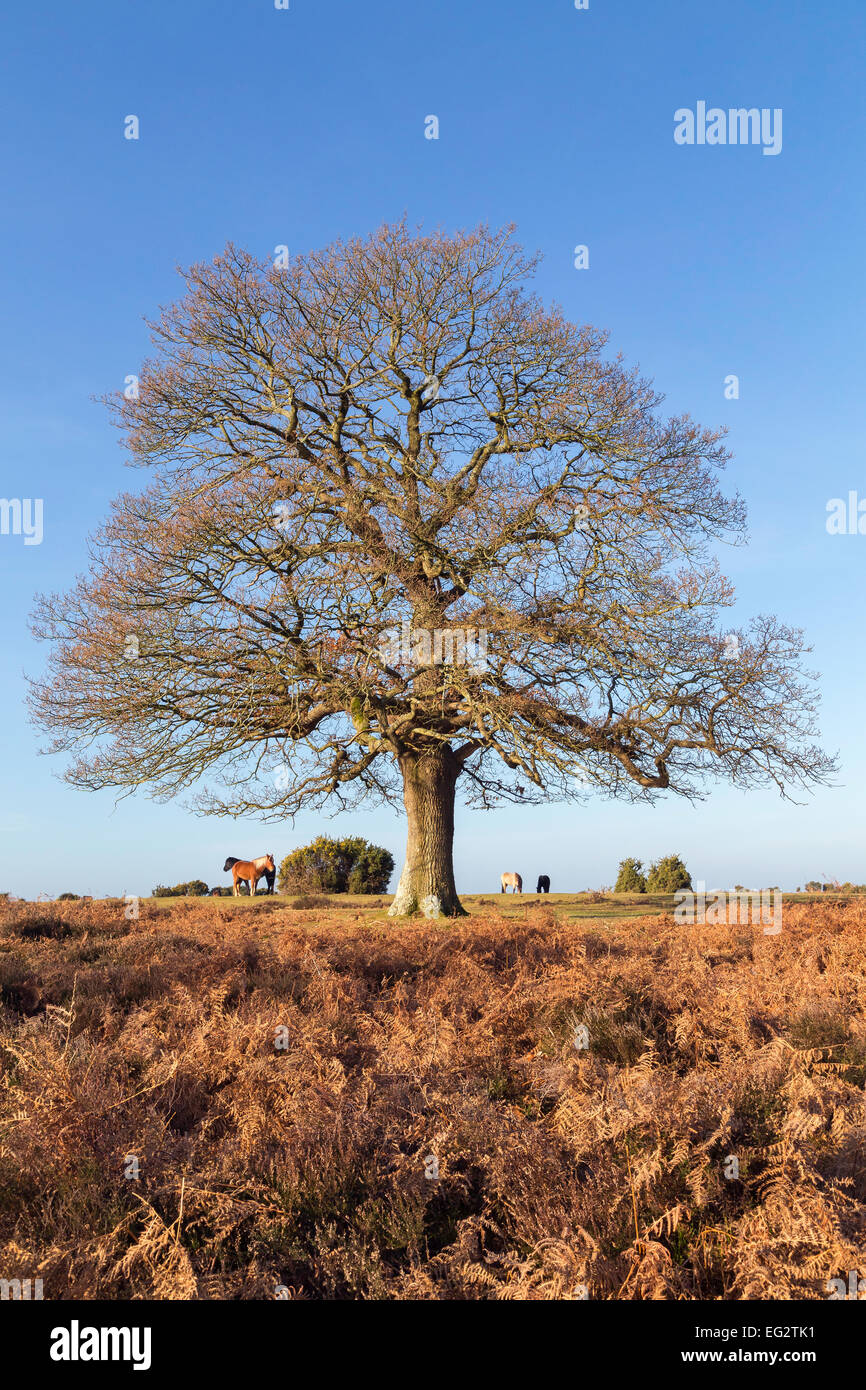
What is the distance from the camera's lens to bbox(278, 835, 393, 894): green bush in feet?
104

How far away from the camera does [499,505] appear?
18.5m

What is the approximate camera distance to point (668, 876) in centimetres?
3095

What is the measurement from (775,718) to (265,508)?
39.6 feet

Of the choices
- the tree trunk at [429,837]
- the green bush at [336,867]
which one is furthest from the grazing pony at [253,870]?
the tree trunk at [429,837]

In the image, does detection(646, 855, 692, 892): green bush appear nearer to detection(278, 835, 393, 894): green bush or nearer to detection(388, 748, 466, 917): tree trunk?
detection(278, 835, 393, 894): green bush

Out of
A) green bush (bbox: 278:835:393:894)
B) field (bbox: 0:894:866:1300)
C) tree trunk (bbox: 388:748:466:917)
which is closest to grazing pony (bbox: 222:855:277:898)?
green bush (bbox: 278:835:393:894)

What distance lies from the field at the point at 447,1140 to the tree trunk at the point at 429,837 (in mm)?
11029

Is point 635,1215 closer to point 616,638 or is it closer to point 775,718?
point 616,638

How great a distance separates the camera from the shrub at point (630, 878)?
3233cm

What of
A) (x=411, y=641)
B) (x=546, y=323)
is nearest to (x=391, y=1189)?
(x=411, y=641)

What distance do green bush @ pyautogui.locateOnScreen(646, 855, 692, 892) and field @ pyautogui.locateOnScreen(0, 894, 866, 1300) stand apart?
22224 mm

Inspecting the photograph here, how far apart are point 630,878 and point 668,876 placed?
198cm

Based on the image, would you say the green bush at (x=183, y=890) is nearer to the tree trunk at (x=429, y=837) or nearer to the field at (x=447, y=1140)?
the tree trunk at (x=429, y=837)
